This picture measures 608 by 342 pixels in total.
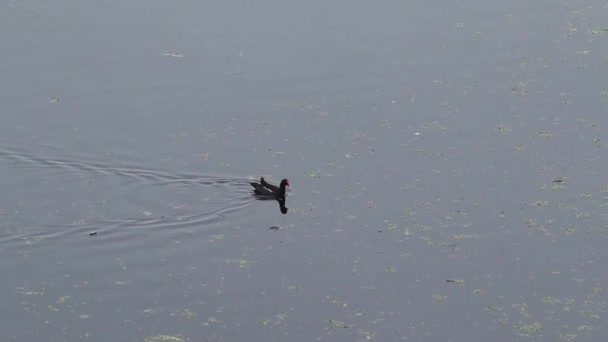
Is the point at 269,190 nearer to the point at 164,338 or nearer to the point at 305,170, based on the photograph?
the point at 305,170

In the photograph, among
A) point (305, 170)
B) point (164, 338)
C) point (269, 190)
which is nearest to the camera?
point (164, 338)

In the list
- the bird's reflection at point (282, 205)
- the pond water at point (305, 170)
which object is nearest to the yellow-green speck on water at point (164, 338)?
the pond water at point (305, 170)

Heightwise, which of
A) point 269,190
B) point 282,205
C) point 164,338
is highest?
point 269,190

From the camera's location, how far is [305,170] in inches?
610

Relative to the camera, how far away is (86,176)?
1524 centimetres

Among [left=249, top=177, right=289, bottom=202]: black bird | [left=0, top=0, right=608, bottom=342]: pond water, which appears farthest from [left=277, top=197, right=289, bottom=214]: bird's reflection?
[left=0, top=0, right=608, bottom=342]: pond water

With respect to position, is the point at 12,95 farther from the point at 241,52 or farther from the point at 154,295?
the point at 154,295

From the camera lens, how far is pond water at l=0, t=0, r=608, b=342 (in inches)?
493

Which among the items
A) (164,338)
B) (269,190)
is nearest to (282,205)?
(269,190)

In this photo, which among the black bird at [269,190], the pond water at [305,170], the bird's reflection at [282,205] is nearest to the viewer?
the pond water at [305,170]

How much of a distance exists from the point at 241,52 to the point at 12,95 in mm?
3663

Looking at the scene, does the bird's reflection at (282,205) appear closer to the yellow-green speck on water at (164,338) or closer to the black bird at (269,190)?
the black bird at (269,190)

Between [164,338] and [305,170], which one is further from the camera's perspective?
[305,170]

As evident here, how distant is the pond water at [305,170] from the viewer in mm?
12523
